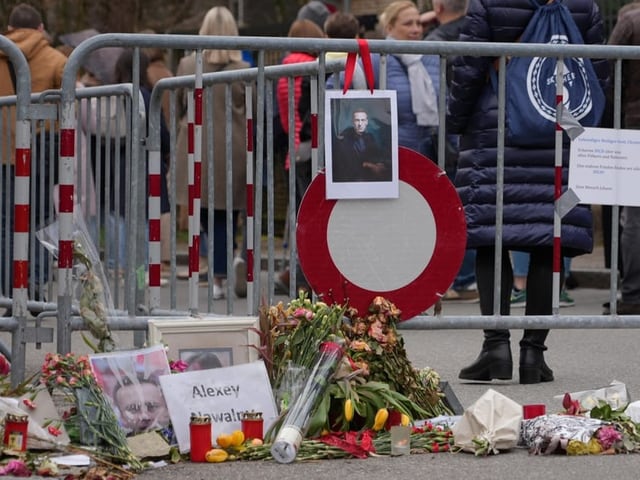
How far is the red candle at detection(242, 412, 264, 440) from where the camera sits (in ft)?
19.8

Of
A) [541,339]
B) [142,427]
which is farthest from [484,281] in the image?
[142,427]

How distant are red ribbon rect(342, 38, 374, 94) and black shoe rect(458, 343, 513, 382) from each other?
1745 mm

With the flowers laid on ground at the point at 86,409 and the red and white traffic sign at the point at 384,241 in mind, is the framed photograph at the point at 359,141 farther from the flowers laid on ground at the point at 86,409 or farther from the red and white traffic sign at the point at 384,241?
the flowers laid on ground at the point at 86,409

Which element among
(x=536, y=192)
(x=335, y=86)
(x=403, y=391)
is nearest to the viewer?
(x=403, y=391)

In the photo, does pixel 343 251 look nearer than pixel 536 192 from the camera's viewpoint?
Yes

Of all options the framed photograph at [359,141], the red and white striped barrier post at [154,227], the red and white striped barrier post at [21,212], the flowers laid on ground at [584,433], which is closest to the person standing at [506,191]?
the framed photograph at [359,141]

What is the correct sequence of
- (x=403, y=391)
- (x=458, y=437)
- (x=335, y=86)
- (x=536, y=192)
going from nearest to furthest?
1. (x=458, y=437)
2. (x=403, y=391)
3. (x=335, y=86)
4. (x=536, y=192)

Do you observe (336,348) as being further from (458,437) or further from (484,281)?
(484,281)

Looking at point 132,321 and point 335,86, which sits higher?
point 335,86

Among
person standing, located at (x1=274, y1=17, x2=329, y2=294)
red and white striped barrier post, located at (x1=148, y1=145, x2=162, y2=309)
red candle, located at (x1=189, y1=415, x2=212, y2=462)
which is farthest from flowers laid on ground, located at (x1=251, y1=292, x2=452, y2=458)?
person standing, located at (x1=274, y1=17, x2=329, y2=294)

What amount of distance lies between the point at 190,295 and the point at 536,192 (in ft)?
5.30

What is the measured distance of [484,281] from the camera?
7.98m

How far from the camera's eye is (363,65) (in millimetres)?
6840

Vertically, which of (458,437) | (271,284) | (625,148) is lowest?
(458,437)
